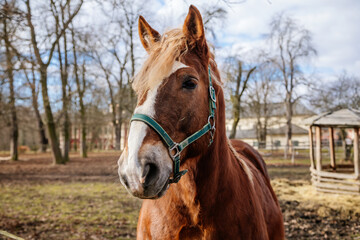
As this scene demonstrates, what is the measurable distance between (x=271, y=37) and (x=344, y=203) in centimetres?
2360

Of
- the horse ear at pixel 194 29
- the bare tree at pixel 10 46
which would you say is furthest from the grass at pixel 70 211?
the horse ear at pixel 194 29

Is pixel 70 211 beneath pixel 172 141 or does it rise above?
beneath

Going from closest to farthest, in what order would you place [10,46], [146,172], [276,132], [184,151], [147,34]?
[146,172], [184,151], [147,34], [10,46], [276,132]

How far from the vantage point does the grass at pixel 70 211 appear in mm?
5566

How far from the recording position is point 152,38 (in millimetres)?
2066

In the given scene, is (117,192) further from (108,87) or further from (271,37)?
(271,37)

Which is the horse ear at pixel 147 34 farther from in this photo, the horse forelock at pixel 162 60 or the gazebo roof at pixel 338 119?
the gazebo roof at pixel 338 119

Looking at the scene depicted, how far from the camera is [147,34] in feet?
7.26

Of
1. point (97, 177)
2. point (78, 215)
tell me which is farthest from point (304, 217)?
point (97, 177)

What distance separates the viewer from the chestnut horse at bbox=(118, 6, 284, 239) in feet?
4.72

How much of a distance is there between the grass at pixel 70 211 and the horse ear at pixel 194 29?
4.75m

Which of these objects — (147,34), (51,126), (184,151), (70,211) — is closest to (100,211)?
(70,211)

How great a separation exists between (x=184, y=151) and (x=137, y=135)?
37 centimetres

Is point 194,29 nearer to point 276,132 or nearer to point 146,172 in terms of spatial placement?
point 146,172
